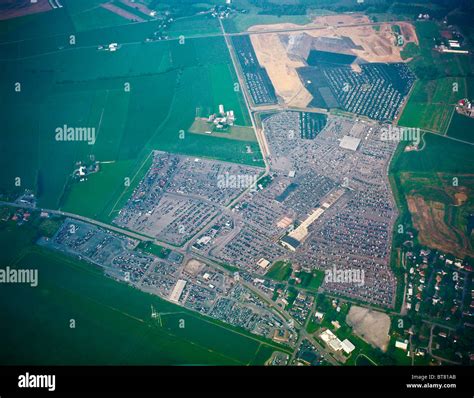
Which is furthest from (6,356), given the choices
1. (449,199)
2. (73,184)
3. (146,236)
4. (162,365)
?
(449,199)

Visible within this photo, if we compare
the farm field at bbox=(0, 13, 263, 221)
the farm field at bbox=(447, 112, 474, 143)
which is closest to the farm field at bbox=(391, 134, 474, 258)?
the farm field at bbox=(447, 112, 474, 143)

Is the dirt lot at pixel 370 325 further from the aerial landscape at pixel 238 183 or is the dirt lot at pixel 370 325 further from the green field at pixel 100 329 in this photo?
the green field at pixel 100 329

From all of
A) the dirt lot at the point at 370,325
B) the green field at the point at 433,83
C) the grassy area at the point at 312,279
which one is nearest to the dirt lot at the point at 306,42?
the green field at the point at 433,83

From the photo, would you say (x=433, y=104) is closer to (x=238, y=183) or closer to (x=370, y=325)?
(x=238, y=183)

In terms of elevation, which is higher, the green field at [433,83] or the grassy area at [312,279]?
the green field at [433,83]

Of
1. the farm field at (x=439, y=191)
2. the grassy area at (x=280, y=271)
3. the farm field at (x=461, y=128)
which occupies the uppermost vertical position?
the farm field at (x=461, y=128)

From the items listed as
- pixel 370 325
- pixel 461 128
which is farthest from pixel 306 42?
pixel 370 325

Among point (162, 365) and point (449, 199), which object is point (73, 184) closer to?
point (162, 365)
